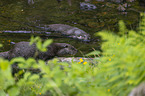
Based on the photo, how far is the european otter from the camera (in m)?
7.05

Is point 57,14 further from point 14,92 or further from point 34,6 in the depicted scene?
point 14,92

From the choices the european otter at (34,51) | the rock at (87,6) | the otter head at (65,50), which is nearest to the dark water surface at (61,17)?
the rock at (87,6)

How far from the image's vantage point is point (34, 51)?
7.13 meters

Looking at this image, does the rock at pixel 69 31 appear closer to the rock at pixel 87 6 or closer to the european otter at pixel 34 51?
the european otter at pixel 34 51

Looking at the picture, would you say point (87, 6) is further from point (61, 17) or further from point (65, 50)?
point (65, 50)

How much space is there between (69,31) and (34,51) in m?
3.65

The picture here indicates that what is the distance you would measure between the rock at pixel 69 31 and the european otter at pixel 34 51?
157 centimetres

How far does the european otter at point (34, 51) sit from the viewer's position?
23.1ft

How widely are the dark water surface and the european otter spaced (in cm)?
89

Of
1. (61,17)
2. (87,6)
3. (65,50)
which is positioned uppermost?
(87,6)

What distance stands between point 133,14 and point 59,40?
6.40 m

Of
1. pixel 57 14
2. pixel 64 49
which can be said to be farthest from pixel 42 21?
pixel 64 49

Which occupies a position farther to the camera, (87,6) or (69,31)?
(87,6)

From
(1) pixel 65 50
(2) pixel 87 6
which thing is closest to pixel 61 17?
(2) pixel 87 6
